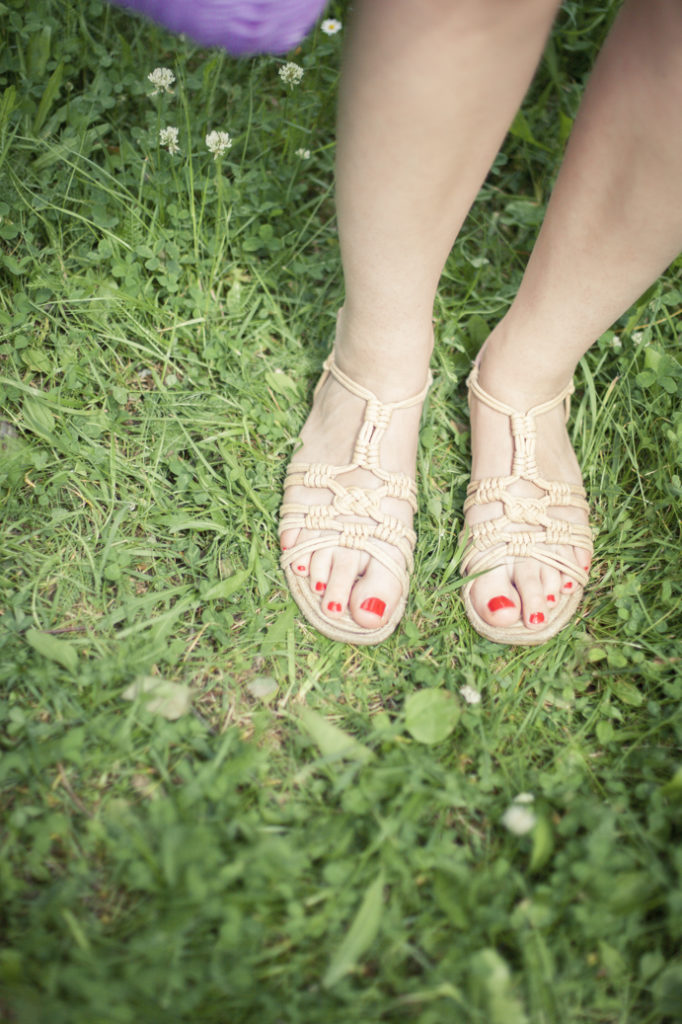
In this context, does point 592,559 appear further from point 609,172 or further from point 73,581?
point 73,581

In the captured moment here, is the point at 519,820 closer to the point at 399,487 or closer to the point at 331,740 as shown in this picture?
the point at 331,740

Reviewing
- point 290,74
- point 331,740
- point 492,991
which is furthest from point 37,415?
point 492,991

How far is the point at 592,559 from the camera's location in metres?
1.68

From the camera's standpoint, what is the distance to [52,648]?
1370 millimetres

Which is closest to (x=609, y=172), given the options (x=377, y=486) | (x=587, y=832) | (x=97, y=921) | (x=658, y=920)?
(x=377, y=486)

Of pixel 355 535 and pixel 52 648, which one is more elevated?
pixel 355 535

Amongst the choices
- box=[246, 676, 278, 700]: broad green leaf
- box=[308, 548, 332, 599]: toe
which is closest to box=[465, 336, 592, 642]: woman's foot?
box=[308, 548, 332, 599]: toe

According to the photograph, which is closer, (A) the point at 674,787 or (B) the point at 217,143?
(A) the point at 674,787

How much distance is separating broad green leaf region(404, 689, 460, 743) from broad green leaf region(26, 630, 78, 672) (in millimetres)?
651

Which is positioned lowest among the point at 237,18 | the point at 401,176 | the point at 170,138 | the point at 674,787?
the point at 674,787

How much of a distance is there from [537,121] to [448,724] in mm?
1890

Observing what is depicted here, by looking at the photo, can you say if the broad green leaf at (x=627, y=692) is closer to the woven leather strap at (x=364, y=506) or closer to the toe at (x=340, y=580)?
the woven leather strap at (x=364, y=506)

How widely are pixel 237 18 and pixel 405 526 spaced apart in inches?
38.1

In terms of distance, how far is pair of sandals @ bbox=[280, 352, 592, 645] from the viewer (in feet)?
4.97
